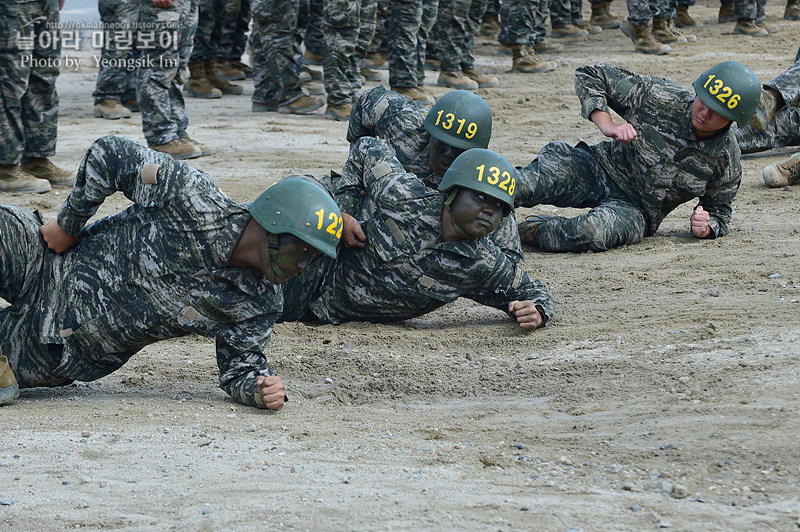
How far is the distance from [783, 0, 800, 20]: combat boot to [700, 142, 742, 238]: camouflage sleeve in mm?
9970

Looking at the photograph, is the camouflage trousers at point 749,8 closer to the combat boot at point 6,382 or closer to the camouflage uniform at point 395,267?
the camouflage uniform at point 395,267

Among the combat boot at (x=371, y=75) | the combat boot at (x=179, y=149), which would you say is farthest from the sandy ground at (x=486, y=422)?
the combat boot at (x=371, y=75)

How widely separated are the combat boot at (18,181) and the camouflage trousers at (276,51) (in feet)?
10.4

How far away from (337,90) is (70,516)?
7.31m

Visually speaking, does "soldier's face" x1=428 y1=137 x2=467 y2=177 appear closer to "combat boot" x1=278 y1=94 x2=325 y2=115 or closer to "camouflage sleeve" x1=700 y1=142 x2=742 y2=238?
"camouflage sleeve" x1=700 y1=142 x2=742 y2=238

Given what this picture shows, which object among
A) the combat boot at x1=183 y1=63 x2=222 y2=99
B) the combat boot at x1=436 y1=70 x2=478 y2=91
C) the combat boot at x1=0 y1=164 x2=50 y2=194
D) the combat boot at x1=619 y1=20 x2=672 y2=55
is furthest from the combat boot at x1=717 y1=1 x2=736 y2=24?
the combat boot at x1=0 y1=164 x2=50 y2=194

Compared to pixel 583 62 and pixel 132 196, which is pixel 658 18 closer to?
pixel 583 62

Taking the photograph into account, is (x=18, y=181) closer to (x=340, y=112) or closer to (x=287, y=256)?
(x=340, y=112)

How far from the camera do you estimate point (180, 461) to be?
371 cm

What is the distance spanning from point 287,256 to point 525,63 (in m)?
9.46

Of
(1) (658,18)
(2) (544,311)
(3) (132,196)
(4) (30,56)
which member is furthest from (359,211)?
(1) (658,18)

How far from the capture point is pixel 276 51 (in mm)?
10000

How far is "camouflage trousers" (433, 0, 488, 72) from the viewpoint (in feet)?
38.2

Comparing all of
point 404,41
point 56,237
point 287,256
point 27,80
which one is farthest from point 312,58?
point 287,256
